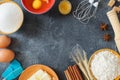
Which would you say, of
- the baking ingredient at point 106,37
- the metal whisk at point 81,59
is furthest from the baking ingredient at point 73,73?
the baking ingredient at point 106,37

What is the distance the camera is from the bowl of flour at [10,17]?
1.10m

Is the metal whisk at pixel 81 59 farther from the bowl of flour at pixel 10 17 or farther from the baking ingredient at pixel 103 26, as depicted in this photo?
the bowl of flour at pixel 10 17

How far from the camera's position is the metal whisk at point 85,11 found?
1.16 m

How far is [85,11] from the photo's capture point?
117 centimetres

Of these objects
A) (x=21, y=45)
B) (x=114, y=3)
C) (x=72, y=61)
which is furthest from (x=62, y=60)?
(x=114, y=3)

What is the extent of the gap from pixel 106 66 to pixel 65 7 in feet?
0.83

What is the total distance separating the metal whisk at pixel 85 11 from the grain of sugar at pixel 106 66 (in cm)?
14

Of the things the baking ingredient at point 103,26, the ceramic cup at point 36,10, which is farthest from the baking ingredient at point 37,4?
the baking ingredient at point 103,26

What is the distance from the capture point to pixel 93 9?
117 cm

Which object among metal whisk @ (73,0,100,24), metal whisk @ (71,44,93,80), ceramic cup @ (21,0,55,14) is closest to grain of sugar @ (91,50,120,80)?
metal whisk @ (71,44,93,80)

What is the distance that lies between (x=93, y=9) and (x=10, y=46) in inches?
13.0

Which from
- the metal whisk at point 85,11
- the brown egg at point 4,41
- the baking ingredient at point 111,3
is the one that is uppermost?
the baking ingredient at point 111,3

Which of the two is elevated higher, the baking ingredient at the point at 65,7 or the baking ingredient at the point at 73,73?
the baking ingredient at the point at 65,7

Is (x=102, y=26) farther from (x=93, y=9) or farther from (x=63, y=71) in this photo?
(x=63, y=71)
